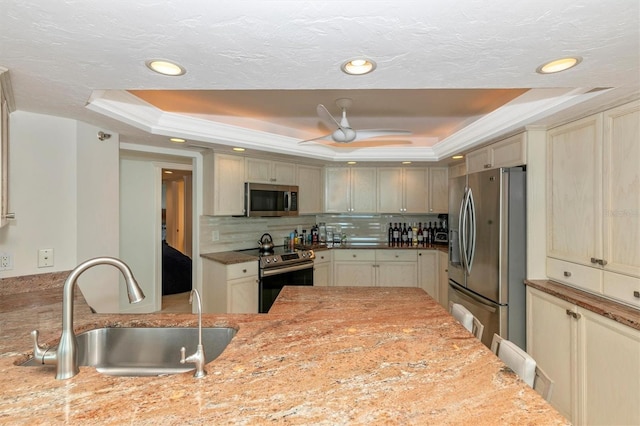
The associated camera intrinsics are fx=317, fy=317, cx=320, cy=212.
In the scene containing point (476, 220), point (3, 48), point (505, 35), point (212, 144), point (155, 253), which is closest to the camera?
point (505, 35)

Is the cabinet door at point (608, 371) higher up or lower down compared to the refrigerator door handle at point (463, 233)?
lower down

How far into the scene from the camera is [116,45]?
1.21m

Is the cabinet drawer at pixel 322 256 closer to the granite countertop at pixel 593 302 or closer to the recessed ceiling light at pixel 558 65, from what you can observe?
the granite countertop at pixel 593 302

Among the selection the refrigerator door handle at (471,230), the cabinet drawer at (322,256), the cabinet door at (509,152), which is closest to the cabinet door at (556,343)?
the refrigerator door handle at (471,230)

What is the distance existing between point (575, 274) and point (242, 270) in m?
2.87

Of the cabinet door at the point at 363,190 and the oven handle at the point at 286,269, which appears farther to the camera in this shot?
the cabinet door at the point at 363,190

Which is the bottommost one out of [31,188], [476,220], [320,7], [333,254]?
[333,254]

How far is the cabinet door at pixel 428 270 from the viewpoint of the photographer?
174 inches

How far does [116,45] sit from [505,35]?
1.44 m

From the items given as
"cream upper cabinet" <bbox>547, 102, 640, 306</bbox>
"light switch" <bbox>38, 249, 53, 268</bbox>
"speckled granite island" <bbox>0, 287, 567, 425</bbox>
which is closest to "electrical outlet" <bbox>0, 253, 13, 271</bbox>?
"light switch" <bbox>38, 249, 53, 268</bbox>

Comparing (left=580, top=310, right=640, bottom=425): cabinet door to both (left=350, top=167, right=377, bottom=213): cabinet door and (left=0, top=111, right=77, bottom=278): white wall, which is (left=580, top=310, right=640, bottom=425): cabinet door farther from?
(left=0, top=111, right=77, bottom=278): white wall

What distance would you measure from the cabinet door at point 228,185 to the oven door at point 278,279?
81 cm

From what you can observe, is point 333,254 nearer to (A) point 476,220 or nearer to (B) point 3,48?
(A) point 476,220

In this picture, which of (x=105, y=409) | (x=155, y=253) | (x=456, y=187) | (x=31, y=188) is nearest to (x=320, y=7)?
(x=105, y=409)
